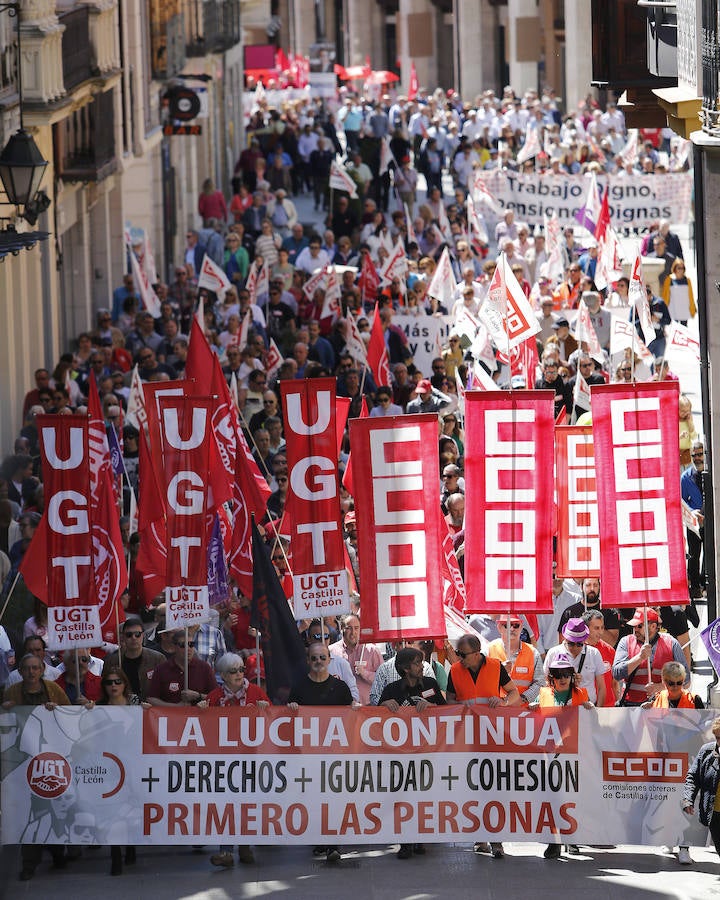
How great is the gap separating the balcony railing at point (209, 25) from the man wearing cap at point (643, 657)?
30.4m

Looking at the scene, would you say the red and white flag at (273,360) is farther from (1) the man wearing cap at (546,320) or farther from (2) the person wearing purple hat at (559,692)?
(2) the person wearing purple hat at (559,692)

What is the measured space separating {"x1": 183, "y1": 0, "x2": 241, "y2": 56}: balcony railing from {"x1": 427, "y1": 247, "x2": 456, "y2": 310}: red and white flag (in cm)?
1796

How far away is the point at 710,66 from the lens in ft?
53.2

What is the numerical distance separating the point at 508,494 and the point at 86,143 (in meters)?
16.1

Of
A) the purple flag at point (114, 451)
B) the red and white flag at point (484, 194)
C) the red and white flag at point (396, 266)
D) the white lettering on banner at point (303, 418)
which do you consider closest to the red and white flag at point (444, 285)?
the red and white flag at point (396, 266)

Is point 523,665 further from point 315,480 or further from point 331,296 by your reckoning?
point 331,296

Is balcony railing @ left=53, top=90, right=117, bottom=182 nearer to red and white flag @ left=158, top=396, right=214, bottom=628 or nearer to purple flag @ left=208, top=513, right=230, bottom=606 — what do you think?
purple flag @ left=208, top=513, right=230, bottom=606

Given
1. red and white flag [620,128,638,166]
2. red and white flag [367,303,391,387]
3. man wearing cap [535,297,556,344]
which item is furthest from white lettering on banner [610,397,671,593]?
red and white flag [620,128,638,166]

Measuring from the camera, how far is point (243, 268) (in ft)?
98.7

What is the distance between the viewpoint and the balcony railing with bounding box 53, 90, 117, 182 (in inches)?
1089

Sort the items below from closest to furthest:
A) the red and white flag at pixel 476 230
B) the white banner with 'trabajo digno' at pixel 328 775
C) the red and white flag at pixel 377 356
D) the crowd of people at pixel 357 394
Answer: the white banner with 'trabajo digno' at pixel 328 775 < the crowd of people at pixel 357 394 < the red and white flag at pixel 377 356 < the red and white flag at pixel 476 230

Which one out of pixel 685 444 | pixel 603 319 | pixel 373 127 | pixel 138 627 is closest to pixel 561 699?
pixel 138 627

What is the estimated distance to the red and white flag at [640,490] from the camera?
1369 cm

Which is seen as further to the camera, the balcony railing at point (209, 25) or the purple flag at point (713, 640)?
the balcony railing at point (209, 25)
